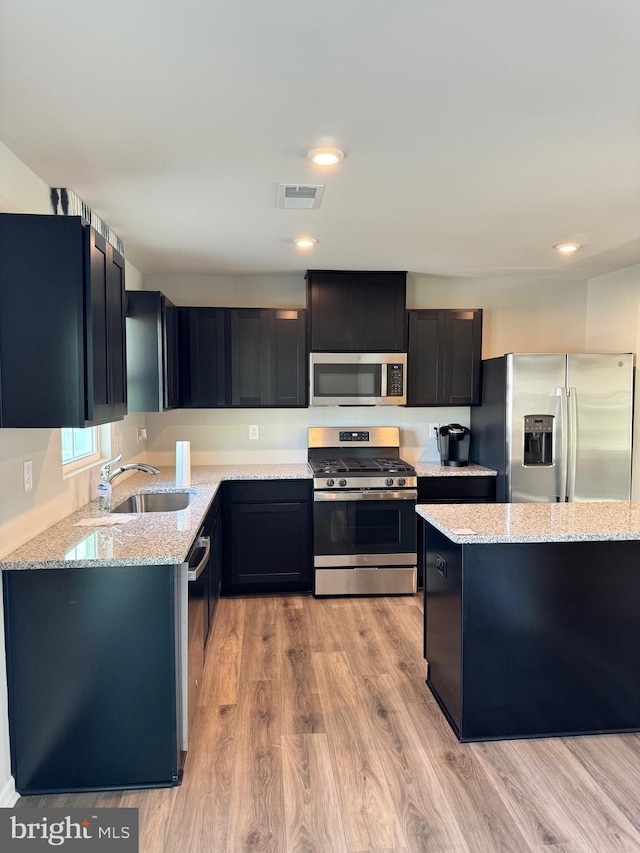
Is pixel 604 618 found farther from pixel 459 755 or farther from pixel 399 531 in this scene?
pixel 399 531

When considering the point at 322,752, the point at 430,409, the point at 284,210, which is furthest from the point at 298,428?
the point at 322,752

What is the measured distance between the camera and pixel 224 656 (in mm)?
3121

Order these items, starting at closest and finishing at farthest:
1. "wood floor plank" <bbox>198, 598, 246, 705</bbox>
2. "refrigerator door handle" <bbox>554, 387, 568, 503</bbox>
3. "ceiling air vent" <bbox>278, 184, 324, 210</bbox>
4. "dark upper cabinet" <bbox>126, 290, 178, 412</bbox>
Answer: "ceiling air vent" <bbox>278, 184, 324, 210</bbox>, "wood floor plank" <bbox>198, 598, 246, 705</bbox>, "dark upper cabinet" <bbox>126, 290, 178, 412</bbox>, "refrigerator door handle" <bbox>554, 387, 568, 503</bbox>

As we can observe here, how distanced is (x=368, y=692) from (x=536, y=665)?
2.78 ft

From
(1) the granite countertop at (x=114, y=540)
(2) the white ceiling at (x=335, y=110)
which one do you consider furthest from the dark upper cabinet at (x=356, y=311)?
(1) the granite countertop at (x=114, y=540)

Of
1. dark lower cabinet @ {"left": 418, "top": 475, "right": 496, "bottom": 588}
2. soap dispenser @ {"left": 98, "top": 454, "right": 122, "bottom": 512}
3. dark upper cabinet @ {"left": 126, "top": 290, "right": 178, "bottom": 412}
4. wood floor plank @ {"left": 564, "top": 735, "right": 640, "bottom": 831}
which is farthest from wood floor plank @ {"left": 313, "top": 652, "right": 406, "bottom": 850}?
dark upper cabinet @ {"left": 126, "top": 290, "right": 178, "bottom": 412}

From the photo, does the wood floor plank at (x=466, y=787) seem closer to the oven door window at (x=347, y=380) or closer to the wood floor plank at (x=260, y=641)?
the wood floor plank at (x=260, y=641)

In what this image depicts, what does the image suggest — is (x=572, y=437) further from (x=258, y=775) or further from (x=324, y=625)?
(x=258, y=775)

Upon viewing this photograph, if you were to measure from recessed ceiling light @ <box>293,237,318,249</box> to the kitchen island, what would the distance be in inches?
74.5

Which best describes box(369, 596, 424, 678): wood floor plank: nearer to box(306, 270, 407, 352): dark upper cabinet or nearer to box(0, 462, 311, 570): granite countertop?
box(0, 462, 311, 570): granite countertop

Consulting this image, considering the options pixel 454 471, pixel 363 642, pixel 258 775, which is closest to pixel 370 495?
pixel 454 471

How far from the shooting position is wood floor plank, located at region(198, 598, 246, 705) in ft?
8.95

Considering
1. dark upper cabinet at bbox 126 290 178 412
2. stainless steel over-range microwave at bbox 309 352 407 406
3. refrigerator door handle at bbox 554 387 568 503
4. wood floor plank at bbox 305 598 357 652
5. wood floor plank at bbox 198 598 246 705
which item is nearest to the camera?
wood floor plank at bbox 198 598 246 705

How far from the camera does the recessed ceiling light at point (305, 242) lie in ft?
10.9
